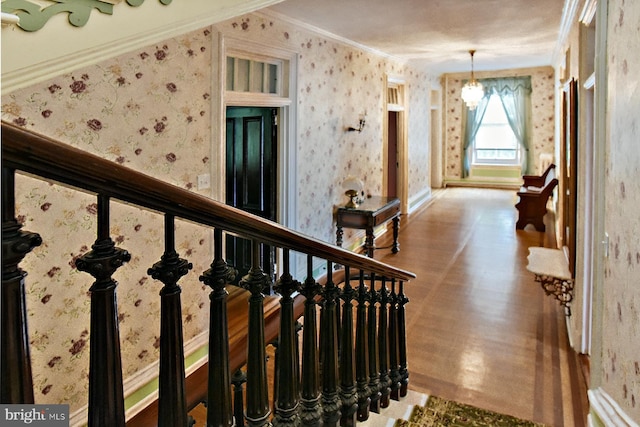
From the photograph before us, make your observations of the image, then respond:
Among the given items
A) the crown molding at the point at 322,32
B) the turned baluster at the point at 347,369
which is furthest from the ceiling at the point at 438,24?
the turned baluster at the point at 347,369

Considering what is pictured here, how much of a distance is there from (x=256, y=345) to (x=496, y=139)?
11.3 meters

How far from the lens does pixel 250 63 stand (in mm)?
3928

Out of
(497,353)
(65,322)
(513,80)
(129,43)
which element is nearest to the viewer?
(129,43)

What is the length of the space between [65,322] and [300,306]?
1.43 metres

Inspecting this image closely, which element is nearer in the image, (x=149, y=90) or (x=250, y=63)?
(x=149, y=90)

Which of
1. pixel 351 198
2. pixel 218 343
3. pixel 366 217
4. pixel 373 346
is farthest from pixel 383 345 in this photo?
pixel 351 198

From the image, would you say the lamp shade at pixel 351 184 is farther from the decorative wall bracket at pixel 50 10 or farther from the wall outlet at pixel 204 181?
the decorative wall bracket at pixel 50 10

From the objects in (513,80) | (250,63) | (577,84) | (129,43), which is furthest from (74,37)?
(513,80)

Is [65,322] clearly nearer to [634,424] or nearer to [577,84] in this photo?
[634,424]

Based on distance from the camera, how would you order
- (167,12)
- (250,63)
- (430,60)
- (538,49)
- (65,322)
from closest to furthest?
(167,12), (65,322), (250,63), (538,49), (430,60)

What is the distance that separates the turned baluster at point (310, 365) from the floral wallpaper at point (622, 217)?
113 centimetres

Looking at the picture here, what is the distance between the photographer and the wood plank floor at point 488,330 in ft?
9.25

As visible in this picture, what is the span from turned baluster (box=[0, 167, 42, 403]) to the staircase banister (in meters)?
0.03

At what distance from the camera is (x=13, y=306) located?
57cm
